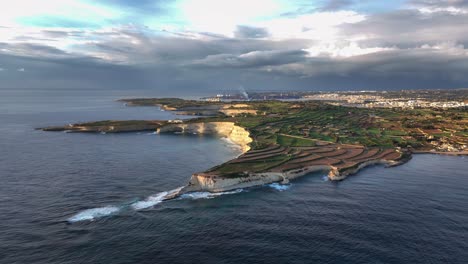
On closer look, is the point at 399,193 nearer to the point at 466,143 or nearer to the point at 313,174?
the point at 313,174

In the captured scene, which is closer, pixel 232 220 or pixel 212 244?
pixel 212 244

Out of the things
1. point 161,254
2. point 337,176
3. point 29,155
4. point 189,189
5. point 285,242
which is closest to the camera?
point 161,254

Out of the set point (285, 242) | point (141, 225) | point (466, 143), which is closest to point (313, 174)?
point (285, 242)

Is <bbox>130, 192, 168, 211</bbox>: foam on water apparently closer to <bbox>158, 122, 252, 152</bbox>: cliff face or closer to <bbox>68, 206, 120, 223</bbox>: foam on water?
<bbox>68, 206, 120, 223</bbox>: foam on water

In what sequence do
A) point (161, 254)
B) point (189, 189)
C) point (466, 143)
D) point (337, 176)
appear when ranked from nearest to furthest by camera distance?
point (161, 254), point (189, 189), point (337, 176), point (466, 143)

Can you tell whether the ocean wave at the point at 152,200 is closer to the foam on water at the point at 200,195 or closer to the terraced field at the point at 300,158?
the foam on water at the point at 200,195

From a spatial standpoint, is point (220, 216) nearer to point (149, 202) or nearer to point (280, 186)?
point (149, 202)

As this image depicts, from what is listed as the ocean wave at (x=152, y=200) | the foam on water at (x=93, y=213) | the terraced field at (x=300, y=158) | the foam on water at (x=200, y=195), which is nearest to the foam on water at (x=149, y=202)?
the ocean wave at (x=152, y=200)
